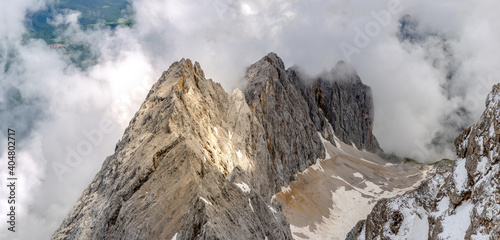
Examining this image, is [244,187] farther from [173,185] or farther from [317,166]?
[317,166]

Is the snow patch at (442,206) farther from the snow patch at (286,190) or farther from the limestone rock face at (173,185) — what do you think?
the snow patch at (286,190)

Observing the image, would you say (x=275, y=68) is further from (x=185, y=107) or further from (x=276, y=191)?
(x=185, y=107)

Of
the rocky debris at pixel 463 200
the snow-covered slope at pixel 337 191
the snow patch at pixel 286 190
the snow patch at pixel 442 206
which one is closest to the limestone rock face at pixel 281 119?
the snow patch at pixel 286 190

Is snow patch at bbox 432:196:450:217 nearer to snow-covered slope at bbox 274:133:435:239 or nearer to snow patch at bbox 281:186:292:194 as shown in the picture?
snow-covered slope at bbox 274:133:435:239

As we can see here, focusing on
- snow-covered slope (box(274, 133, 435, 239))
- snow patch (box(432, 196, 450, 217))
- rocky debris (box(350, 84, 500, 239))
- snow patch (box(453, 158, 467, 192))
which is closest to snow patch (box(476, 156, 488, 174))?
rocky debris (box(350, 84, 500, 239))

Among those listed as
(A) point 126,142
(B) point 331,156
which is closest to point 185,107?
(A) point 126,142

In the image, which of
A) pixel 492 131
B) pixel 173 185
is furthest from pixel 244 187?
pixel 492 131
